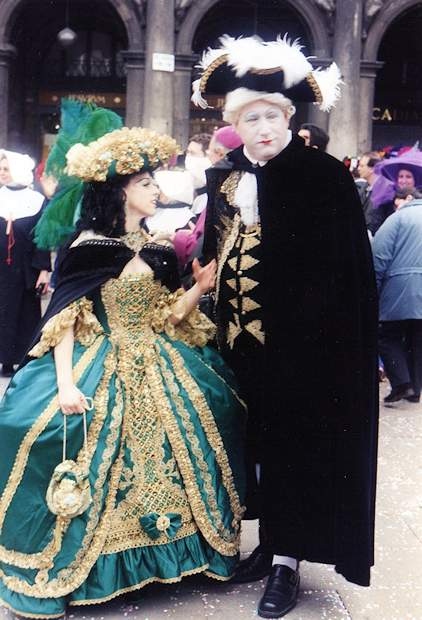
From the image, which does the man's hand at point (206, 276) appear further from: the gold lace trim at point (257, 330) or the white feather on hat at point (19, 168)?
the white feather on hat at point (19, 168)

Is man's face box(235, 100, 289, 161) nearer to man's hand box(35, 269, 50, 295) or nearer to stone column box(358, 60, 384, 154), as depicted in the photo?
man's hand box(35, 269, 50, 295)

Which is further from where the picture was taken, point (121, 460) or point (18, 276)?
point (18, 276)

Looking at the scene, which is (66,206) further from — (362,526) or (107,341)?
(362,526)

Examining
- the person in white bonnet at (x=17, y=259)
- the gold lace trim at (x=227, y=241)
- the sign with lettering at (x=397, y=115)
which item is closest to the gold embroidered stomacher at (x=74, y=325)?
the gold lace trim at (x=227, y=241)

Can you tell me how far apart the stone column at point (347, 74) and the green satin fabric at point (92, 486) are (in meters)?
11.0

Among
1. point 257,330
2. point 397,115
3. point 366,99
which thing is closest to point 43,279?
point 257,330

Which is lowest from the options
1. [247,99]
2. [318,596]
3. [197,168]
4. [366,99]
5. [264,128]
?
[318,596]

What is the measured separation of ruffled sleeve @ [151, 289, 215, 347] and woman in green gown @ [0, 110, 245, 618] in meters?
0.01

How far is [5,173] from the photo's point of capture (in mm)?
7125

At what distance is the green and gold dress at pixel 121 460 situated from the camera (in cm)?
292

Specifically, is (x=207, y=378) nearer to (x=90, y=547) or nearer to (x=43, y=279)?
(x=90, y=547)

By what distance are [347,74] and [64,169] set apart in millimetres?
11199

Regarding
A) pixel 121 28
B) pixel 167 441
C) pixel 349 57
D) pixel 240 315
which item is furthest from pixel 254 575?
pixel 121 28

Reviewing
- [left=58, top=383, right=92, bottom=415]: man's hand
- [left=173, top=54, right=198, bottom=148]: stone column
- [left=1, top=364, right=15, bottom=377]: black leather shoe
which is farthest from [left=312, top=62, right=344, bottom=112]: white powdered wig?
[left=173, top=54, right=198, bottom=148]: stone column
